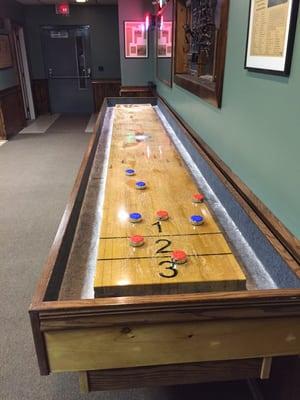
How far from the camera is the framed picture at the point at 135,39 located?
6117mm

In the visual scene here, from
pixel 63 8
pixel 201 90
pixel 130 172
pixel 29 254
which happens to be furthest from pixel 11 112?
pixel 130 172

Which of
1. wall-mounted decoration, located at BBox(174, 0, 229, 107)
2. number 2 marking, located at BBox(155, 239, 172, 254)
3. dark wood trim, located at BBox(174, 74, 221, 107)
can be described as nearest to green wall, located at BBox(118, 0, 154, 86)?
wall-mounted decoration, located at BBox(174, 0, 229, 107)

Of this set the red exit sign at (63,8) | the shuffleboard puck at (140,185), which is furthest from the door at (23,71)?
the shuffleboard puck at (140,185)

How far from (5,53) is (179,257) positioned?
6.94 meters

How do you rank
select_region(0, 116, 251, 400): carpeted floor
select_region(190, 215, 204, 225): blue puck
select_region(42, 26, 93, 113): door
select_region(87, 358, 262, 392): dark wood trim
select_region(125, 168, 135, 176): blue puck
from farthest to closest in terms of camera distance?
select_region(42, 26, 93, 113): door, select_region(125, 168, 135, 176): blue puck, select_region(0, 116, 251, 400): carpeted floor, select_region(190, 215, 204, 225): blue puck, select_region(87, 358, 262, 392): dark wood trim

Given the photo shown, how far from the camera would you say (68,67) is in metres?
8.64

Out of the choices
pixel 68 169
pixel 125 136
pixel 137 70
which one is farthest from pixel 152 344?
pixel 137 70

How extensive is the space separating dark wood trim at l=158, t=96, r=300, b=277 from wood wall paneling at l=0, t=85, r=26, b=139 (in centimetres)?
537

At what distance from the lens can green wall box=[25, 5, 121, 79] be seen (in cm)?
811

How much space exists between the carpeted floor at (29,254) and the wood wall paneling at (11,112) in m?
0.43

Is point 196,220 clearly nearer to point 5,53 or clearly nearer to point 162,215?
point 162,215

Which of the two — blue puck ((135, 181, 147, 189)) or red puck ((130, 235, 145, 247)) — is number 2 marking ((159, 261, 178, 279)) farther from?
blue puck ((135, 181, 147, 189))

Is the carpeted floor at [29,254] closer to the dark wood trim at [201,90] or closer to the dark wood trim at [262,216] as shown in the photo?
the dark wood trim at [262,216]

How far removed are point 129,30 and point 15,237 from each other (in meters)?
4.79
